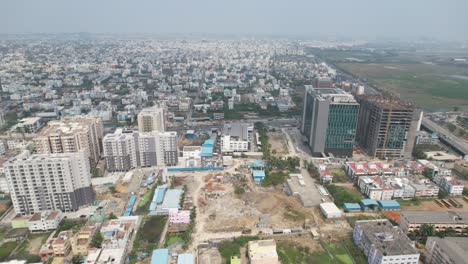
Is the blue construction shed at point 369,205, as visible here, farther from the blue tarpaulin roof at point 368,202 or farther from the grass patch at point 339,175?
the grass patch at point 339,175

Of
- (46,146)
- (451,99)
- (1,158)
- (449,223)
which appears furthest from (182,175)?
(451,99)

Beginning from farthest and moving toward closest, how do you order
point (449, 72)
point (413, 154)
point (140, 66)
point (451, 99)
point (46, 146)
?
point (449, 72), point (140, 66), point (451, 99), point (413, 154), point (46, 146)

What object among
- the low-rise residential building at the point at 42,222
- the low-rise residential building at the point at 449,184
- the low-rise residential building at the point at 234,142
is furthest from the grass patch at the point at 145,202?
the low-rise residential building at the point at 449,184

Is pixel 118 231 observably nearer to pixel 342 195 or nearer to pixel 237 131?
pixel 342 195

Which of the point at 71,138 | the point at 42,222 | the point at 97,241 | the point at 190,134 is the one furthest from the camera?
the point at 190,134

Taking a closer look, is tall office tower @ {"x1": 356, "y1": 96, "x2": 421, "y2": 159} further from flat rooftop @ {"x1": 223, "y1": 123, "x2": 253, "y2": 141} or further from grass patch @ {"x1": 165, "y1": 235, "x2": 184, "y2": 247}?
grass patch @ {"x1": 165, "y1": 235, "x2": 184, "y2": 247}

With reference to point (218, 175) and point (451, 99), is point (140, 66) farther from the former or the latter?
point (451, 99)

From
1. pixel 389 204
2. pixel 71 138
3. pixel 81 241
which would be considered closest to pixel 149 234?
pixel 81 241
